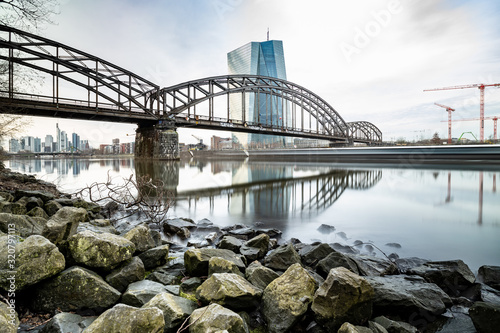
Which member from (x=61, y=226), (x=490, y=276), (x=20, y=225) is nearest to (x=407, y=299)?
(x=490, y=276)

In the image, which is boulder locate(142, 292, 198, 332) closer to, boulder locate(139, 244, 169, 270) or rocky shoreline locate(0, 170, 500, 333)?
rocky shoreline locate(0, 170, 500, 333)

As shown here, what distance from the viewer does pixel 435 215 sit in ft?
26.4

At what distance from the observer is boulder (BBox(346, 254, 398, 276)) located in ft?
12.4

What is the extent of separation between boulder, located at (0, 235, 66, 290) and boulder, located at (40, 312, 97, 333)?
557 millimetres

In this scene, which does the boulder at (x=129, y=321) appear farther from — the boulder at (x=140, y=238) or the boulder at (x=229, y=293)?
the boulder at (x=140, y=238)

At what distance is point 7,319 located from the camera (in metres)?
1.94

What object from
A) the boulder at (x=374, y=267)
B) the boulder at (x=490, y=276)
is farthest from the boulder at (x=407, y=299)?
the boulder at (x=490, y=276)

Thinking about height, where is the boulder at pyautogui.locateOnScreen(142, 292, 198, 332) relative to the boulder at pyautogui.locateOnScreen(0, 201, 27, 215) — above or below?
below

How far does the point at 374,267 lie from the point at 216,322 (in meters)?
2.96

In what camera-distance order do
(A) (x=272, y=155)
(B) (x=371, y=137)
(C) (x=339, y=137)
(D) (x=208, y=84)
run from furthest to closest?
(B) (x=371, y=137) < (C) (x=339, y=137) < (A) (x=272, y=155) < (D) (x=208, y=84)

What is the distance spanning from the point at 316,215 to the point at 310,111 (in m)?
70.1

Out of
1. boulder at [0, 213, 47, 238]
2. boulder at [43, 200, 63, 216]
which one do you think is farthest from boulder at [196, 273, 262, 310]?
boulder at [43, 200, 63, 216]

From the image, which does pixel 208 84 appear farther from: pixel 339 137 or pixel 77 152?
pixel 77 152

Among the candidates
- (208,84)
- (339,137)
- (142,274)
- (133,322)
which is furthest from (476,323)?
(339,137)
